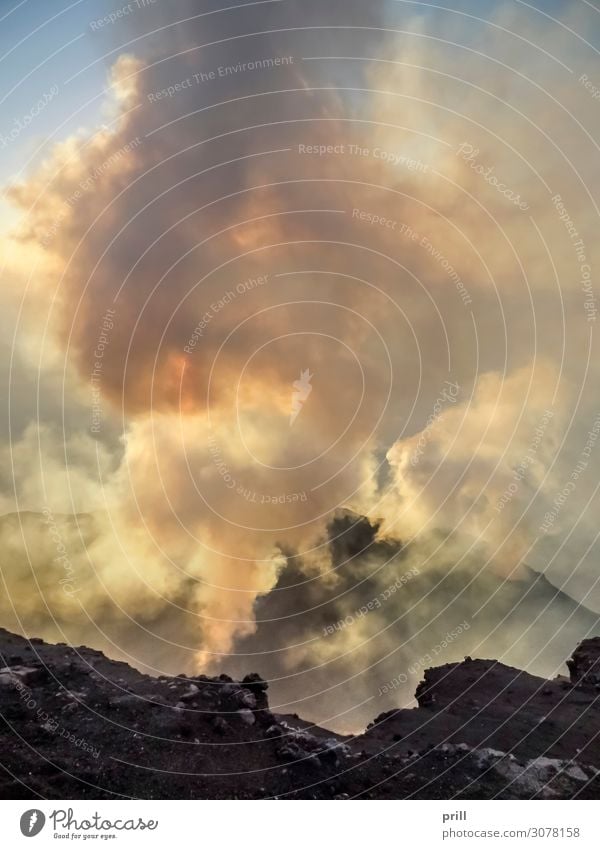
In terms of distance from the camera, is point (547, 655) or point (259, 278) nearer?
point (259, 278)

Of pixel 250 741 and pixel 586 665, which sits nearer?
pixel 250 741


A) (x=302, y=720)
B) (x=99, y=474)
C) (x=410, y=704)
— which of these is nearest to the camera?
(x=302, y=720)

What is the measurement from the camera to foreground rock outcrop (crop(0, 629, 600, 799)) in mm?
26969

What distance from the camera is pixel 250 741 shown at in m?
30.5

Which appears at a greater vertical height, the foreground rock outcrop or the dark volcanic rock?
the dark volcanic rock

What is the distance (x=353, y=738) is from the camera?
3300 centimetres

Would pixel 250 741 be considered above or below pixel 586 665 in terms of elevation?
below

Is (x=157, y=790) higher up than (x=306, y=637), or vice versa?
(x=306, y=637)

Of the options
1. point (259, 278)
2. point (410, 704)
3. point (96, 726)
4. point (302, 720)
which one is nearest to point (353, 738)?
point (302, 720)

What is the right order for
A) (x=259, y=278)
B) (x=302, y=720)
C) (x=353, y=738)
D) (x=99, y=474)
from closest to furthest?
(x=353, y=738)
(x=302, y=720)
(x=99, y=474)
(x=259, y=278)

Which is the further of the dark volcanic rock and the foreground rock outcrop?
the dark volcanic rock
